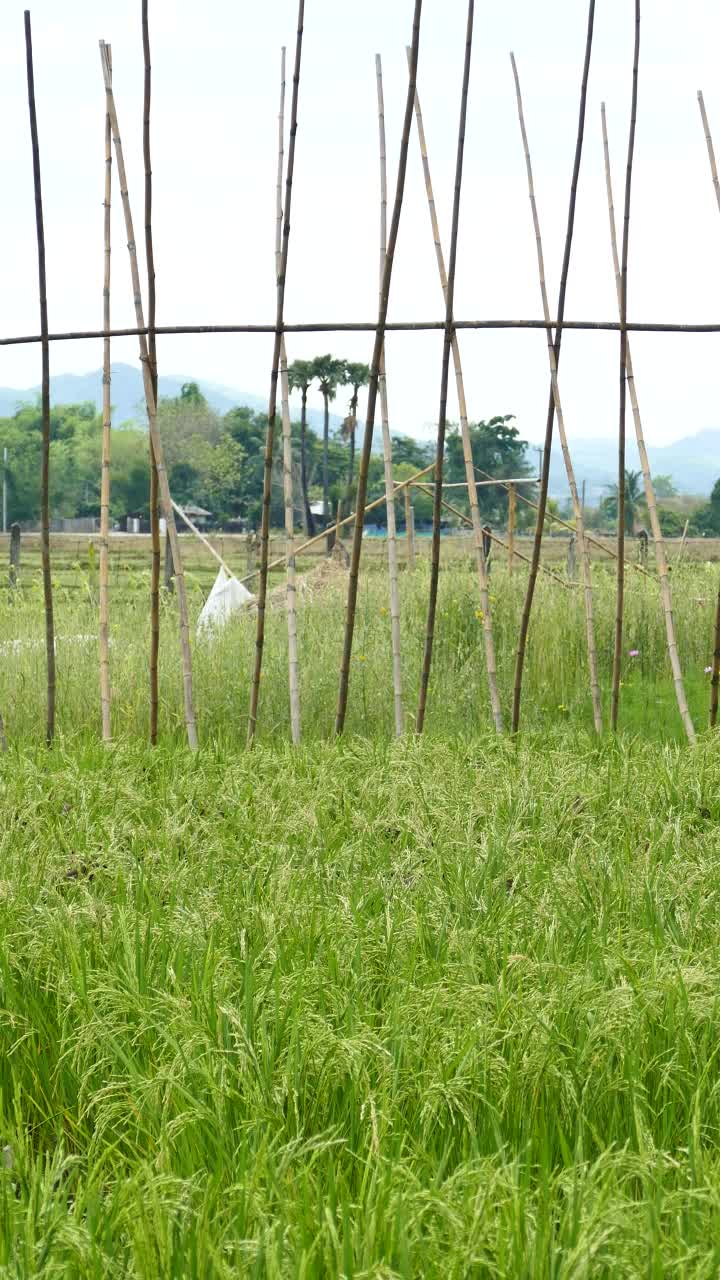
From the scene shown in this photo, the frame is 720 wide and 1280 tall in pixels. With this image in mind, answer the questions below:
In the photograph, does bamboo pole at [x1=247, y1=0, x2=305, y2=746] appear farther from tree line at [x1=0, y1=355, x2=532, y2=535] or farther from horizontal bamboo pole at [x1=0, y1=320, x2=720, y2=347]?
tree line at [x1=0, y1=355, x2=532, y2=535]

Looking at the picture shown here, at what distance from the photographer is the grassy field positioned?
50.3 inches

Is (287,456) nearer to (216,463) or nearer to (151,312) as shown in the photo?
(151,312)

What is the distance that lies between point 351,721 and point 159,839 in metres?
2.23

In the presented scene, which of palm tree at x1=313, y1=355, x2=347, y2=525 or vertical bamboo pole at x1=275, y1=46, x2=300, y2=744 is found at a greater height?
palm tree at x1=313, y1=355, x2=347, y2=525

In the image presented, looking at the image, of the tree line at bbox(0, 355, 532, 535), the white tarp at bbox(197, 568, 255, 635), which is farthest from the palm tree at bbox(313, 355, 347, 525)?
the white tarp at bbox(197, 568, 255, 635)

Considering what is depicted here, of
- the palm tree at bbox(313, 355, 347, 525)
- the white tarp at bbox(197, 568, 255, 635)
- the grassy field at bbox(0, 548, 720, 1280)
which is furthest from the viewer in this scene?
the palm tree at bbox(313, 355, 347, 525)

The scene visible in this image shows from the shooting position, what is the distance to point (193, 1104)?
1.55 metres

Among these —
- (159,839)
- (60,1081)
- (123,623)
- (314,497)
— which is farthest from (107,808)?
Answer: (314,497)

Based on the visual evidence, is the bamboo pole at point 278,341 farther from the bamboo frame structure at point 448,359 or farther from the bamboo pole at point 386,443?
the bamboo frame structure at point 448,359

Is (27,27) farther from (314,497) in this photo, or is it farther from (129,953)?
(314,497)

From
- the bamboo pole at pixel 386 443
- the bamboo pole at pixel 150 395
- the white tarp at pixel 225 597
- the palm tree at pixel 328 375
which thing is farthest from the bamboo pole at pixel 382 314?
the palm tree at pixel 328 375

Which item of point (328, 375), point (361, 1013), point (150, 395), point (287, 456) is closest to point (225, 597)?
point (150, 395)

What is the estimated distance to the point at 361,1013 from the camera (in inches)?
70.9

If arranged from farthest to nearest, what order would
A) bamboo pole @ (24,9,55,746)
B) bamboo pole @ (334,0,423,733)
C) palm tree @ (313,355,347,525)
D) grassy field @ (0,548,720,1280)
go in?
1. palm tree @ (313,355,347,525)
2. bamboo pole @ (24,9,55,746)
3. bamboo pole @ (334,0,423,733)
4. grassy field @ (0,548,720,1280)
